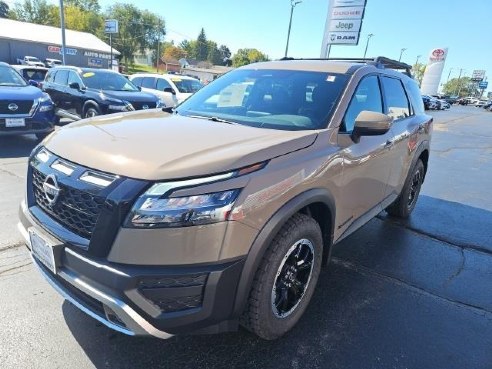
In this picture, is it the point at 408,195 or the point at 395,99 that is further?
the point at 408,195

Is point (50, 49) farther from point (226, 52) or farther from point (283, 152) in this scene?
point (226, 52)

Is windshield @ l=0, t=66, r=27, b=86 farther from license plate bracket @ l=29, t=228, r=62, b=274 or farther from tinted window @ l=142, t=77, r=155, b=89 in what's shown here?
license plate bracket @ l=29, t=228, r=62, b=274

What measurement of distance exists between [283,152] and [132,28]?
97251 mm

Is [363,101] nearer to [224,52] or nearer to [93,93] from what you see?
[93,93]

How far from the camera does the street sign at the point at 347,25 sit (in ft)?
50.8

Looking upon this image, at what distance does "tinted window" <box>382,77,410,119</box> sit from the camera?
3.91 m

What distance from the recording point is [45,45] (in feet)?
162

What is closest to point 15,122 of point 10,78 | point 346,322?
point 10,78

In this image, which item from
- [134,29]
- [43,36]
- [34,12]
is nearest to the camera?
[43,36]

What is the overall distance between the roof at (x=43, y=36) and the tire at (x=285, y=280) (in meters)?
53.6

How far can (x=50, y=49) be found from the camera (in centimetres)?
5053

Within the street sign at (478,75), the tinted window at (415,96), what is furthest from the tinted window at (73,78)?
the street sign at (478,75)

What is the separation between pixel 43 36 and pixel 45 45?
1.91 meters

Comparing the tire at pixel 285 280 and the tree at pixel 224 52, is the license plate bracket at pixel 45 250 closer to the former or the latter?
the tire at pixel 285 280
